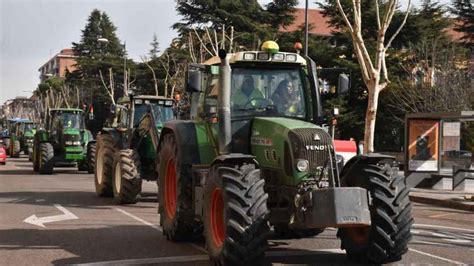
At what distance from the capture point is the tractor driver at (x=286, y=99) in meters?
8.85

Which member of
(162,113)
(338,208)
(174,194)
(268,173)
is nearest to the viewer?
(338,208)

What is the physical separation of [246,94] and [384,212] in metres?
2.56

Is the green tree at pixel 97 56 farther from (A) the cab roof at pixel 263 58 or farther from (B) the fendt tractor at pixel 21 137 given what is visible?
(A) the cab roof at pixel 263 58

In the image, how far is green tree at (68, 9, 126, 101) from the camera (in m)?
62.8

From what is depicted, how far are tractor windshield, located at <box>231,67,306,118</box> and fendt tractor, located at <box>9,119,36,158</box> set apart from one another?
125 feet

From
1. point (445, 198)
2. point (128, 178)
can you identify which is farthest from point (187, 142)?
point (445, 198)

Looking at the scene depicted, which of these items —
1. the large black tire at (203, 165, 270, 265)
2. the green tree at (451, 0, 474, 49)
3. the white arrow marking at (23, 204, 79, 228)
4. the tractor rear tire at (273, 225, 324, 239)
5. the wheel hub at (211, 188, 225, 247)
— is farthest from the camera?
the green tree at (451, 0, 474, 49)

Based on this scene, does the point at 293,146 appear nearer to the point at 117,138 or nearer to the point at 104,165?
the point at 104,165

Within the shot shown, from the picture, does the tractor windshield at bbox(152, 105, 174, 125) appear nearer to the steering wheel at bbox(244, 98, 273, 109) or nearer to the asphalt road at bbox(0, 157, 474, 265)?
the asphalt road at bbox(0, 157, 474, 265)

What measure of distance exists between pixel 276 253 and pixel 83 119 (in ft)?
71.4

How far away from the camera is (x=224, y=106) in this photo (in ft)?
27.6

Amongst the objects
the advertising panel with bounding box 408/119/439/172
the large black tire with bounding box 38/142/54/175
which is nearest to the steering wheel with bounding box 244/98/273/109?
the advertising panel with bounding box 408/119/439/172

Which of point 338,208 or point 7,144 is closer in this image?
point 338,208

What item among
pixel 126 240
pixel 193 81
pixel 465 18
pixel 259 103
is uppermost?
pixel 465 18
